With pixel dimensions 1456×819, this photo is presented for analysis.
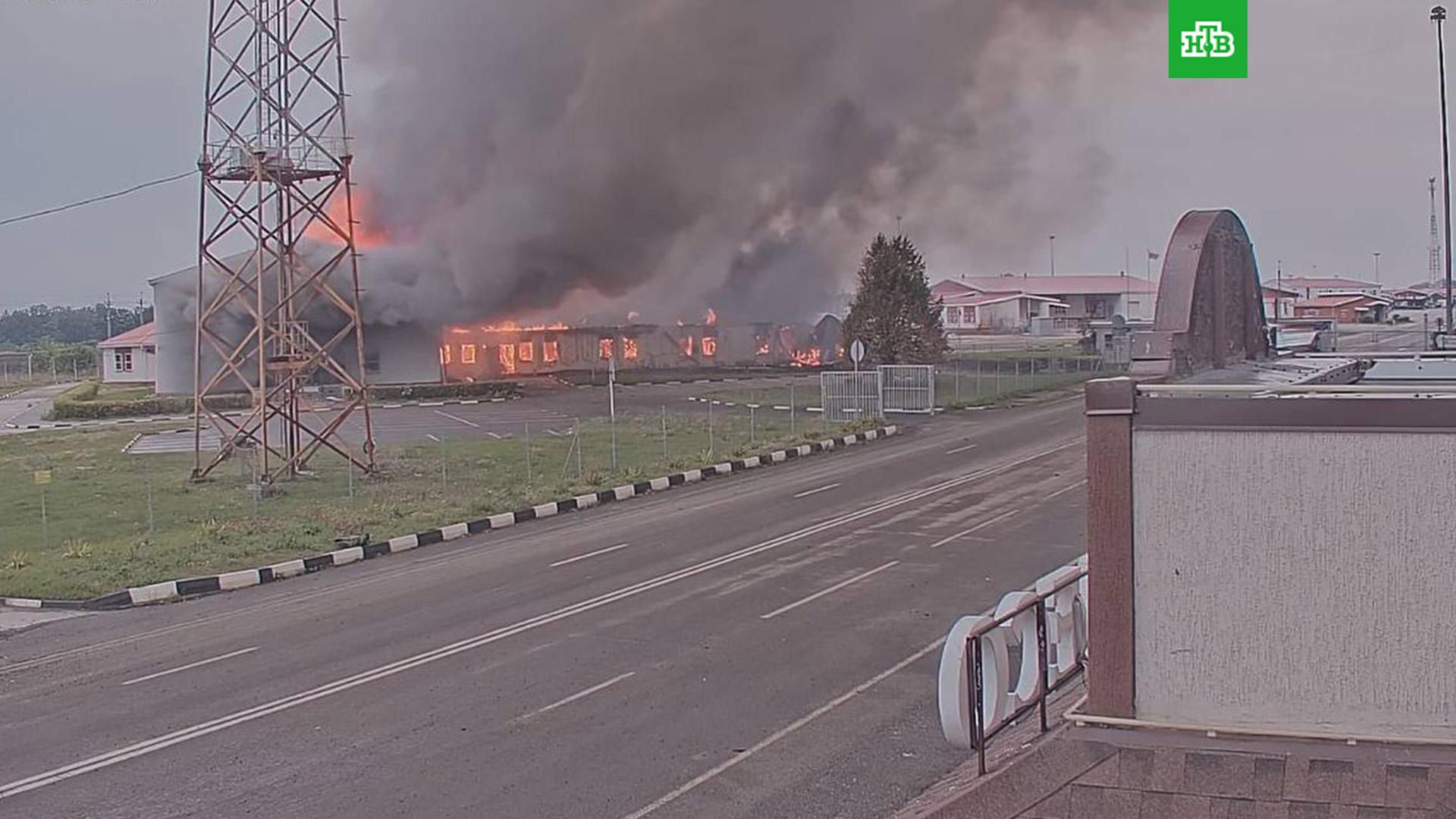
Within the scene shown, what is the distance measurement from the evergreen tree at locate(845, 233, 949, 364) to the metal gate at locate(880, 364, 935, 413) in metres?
8.39

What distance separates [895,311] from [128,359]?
1559 inches

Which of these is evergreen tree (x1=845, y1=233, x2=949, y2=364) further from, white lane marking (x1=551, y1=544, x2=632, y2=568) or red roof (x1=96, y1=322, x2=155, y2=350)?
red roof (x1=96, y1=322, x2=155, y2=350)

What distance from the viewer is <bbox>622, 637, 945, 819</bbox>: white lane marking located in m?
6.96

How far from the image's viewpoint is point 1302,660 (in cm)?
541

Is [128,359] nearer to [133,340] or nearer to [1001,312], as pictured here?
[133,340]

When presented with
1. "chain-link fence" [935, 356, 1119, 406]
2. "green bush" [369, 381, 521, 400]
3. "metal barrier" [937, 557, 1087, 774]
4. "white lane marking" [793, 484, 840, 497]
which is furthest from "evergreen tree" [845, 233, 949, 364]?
"metal barrier" [937, 557, 1087, 774]

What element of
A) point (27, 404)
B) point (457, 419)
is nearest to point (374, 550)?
point (457, 419)

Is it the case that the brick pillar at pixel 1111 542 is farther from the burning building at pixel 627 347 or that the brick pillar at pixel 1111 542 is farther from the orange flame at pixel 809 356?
the orange flame at pixel 809 356

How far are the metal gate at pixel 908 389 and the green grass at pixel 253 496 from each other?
197 inches

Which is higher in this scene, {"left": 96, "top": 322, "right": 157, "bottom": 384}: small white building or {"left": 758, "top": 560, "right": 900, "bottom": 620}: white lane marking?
{"left": 96, "top": 322, "right": 157, "bottom": 384}: small white building

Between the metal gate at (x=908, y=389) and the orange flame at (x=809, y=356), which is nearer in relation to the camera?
the metal gate at (x=908, y=389)

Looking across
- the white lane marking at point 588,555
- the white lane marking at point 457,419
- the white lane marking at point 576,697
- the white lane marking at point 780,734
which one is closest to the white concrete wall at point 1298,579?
the white lane marking at point 780,734

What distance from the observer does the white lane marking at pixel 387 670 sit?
789 cm

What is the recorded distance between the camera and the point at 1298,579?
213 inches
